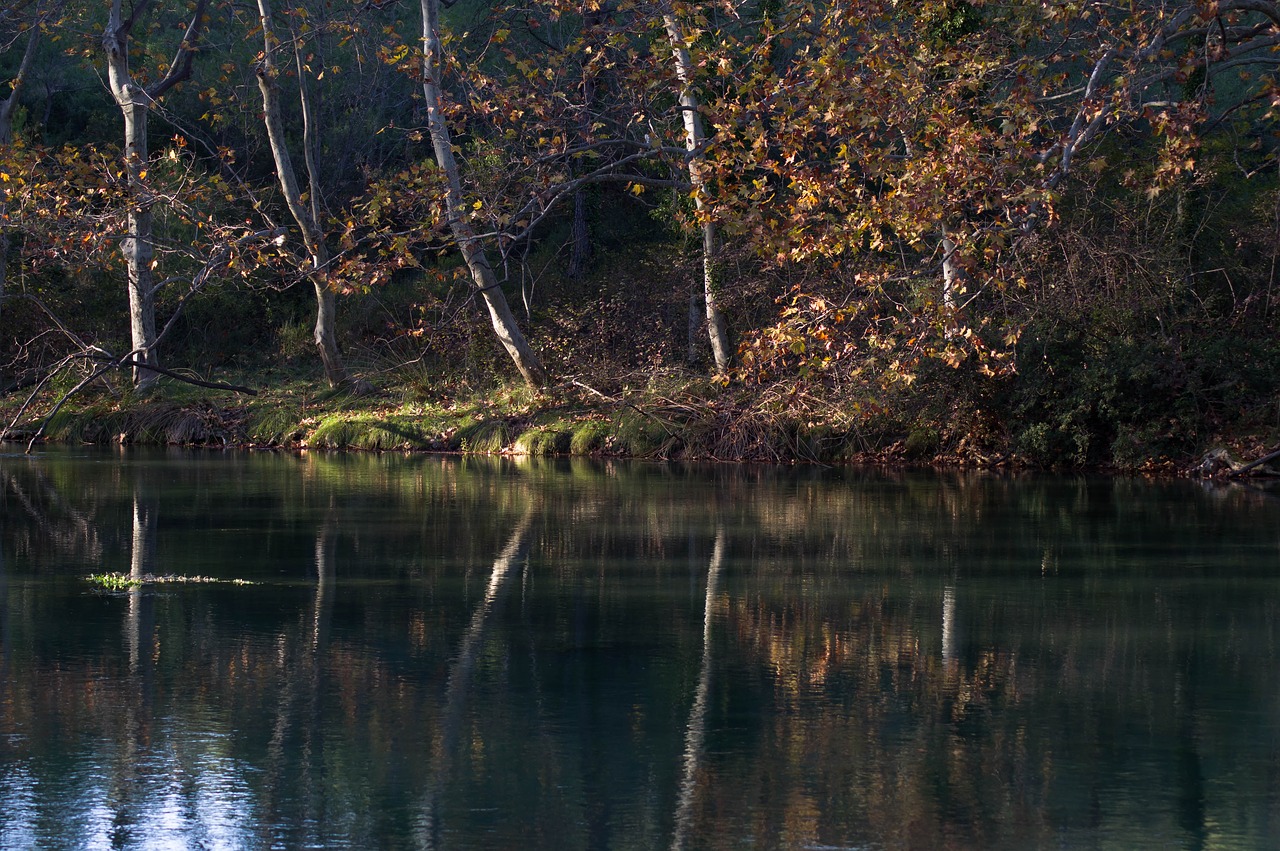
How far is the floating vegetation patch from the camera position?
11.0 meters

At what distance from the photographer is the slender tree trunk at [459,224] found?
2389 cm

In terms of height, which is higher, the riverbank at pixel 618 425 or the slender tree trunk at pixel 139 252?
the slender tree trunk at pixel 139 252

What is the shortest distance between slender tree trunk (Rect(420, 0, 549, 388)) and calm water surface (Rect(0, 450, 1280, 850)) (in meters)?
9.48

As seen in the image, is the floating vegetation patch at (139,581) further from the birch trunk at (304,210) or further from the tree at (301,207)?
the birch trunk at (304,210)

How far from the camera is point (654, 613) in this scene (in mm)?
10023

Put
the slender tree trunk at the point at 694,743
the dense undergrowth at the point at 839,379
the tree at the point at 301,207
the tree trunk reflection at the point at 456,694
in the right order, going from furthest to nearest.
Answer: the tree at the point at 301,207, the dense undergrowth at the point at 839,379, the tree trunk reflection at the point at 456,694, the slender tree trunk at the point at 694,743

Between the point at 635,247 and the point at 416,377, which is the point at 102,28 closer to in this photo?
the point at 416,377

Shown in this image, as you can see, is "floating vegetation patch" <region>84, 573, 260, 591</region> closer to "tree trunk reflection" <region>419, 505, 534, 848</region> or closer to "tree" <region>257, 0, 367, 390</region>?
"tree trunk reflection" <region>419, 505, 534, 848</region>

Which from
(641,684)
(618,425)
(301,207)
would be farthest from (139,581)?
(301,207)

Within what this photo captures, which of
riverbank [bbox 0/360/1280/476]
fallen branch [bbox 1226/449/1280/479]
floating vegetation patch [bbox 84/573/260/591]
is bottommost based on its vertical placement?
floating vegetation patch [bbox 84/573/260/591]

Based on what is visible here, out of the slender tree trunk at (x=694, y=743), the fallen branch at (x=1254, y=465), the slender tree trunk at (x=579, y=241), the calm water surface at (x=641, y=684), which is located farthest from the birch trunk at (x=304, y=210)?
the slender tree trunk at (x=694, y=743)

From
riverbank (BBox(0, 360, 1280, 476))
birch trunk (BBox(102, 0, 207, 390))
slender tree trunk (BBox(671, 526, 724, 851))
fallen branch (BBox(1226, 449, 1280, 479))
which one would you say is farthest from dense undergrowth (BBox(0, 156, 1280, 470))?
slender tree trunk (BBox(671, 526, 724, 851))

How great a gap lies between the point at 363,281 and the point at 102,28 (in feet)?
46.8

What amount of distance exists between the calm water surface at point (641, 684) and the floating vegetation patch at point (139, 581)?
5.5 inches
